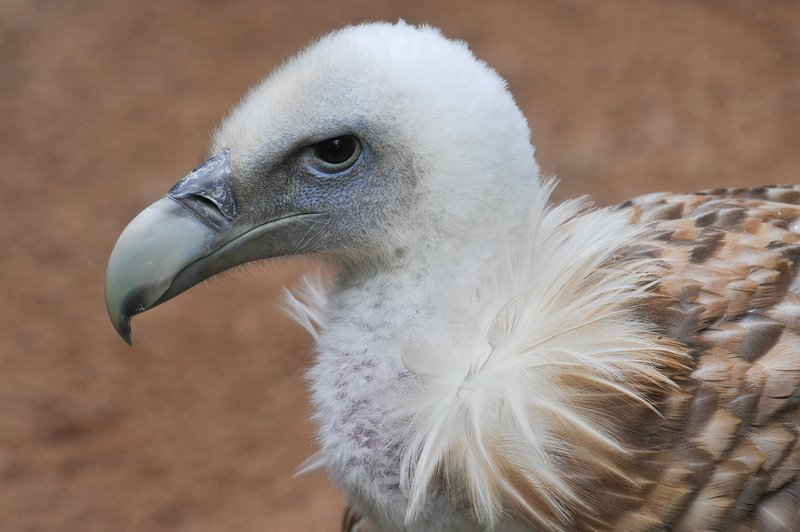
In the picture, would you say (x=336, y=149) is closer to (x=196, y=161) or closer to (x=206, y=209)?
(x=206, y=209)

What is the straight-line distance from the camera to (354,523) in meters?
2.30

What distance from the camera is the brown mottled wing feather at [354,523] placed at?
7.37 feet

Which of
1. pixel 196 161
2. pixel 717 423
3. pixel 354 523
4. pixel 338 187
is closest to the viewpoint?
pixel 717 423

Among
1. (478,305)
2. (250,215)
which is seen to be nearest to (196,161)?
(250,215)

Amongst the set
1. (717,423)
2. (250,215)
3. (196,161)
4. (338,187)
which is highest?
(196,161)

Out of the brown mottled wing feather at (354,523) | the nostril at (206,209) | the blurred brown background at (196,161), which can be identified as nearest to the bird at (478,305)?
the nostril at (206,209)

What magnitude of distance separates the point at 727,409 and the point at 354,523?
1.03 meters

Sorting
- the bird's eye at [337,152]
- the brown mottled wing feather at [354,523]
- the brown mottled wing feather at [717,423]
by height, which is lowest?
the brown mottled wing feather at [354,523]

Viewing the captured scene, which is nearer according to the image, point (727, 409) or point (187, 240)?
point (727, 409)

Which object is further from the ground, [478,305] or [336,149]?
[336,149]

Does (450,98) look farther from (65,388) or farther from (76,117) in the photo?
(76,117)

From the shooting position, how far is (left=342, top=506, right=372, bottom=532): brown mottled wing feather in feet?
7.37

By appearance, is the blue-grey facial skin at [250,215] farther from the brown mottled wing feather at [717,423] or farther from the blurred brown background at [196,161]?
the blurred brown background at [196,161]

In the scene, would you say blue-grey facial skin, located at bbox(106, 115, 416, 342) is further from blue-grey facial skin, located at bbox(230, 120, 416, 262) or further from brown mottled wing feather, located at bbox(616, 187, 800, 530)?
brown mottled wing feather, located at bbox(616, 187, 800, 530)
